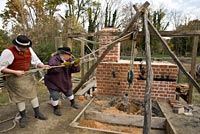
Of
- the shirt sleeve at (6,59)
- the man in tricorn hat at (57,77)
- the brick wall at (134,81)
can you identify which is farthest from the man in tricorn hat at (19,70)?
the brick wall at (134,81)

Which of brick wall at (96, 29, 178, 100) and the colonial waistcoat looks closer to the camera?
the colonial waistcoat

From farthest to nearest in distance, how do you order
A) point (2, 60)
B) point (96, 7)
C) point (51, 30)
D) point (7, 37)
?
point (96, 7) → point (7, 37) → point (51, 30) → point (2, 60)

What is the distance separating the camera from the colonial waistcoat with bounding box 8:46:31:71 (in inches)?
114

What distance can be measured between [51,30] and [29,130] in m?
8.87

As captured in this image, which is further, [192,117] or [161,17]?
[161,17]

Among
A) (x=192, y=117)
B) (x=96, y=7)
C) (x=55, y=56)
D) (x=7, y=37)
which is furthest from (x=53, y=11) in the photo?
(x=192, y=117)

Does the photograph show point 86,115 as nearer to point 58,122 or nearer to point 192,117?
point 58,122

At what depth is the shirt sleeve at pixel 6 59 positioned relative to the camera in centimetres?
278

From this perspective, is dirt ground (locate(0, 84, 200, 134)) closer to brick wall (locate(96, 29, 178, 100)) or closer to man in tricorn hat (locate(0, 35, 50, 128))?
man in tricorn hat (locate(0, 35, 50, 128))

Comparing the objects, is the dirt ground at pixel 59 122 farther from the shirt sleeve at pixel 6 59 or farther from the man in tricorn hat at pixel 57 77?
the shirt sleeve at pixel 6 59

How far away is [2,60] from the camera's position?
2783 millimetres

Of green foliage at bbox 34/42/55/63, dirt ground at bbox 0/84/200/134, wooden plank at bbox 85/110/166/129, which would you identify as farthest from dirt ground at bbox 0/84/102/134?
green foliage at bbox 34/42/55/63

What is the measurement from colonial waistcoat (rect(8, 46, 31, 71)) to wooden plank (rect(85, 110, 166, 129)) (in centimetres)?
144

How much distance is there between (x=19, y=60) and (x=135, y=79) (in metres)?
2.70
